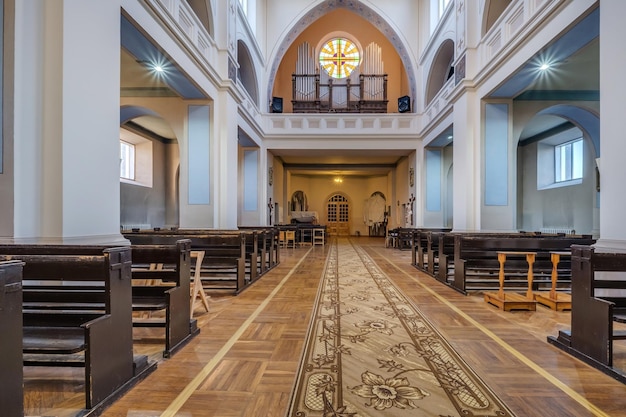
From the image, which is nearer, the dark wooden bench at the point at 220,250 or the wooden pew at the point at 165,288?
the wooden pew at the point at 165,288

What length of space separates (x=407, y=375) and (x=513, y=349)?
1.04 metres

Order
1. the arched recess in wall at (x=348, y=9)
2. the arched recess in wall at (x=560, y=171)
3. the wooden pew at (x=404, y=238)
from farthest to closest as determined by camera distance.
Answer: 1. the arched recess in wall at (x=348, y=9)
2. the wooden pew at (x=404, y=238)
3. the arched recess in wall at (x=560, y=171)

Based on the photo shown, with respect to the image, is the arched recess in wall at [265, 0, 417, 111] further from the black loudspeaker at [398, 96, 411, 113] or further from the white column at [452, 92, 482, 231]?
the white column at [452, 92, 482, 231]

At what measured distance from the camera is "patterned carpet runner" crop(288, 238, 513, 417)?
1.93 m

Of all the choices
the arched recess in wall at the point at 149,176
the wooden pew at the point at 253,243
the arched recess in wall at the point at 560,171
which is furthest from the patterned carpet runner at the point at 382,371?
the arched recess in wall at the point at 149,176

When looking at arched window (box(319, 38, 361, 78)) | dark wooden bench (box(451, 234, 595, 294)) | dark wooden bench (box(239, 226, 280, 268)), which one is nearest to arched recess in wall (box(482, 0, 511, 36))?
dark wooden bench (box(451, 234, 595, 294))

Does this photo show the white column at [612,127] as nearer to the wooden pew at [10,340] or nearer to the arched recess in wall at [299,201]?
the wooden pew at [10,340]

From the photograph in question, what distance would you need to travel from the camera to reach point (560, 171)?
11797mm

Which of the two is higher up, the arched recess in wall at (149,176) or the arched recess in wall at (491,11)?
the arched recess in wall at (491,11)

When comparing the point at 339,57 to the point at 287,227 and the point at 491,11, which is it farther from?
the point at 491,11

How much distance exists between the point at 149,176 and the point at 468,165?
32.3ft

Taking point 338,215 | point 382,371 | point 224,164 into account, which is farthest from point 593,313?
point 338,215

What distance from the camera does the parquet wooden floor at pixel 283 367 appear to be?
195cm

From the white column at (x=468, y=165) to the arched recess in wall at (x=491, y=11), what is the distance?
4.60 feet
